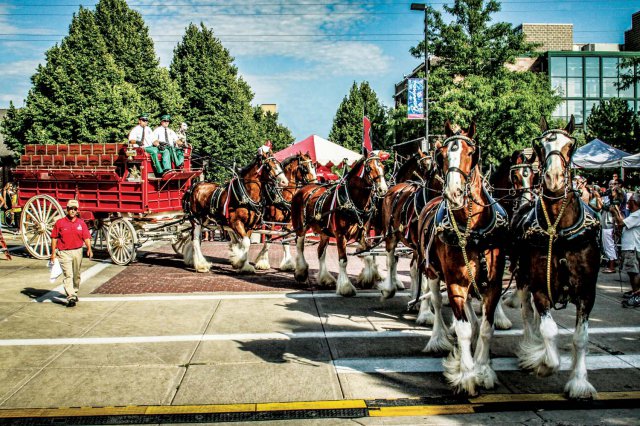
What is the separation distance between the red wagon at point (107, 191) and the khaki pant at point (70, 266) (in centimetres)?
365

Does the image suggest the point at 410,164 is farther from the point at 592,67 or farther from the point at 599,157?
the point at 592,67

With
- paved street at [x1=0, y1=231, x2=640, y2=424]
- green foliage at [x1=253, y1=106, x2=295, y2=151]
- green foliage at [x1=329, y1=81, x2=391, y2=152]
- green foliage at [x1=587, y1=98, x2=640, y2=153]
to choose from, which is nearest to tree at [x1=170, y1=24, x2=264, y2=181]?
green foliage at [x1=329, y1=81, x2=391, y2=152]

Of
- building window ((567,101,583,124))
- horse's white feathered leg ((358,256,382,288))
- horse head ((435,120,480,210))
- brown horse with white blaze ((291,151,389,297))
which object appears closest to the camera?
horse head ((435,120,480,210))

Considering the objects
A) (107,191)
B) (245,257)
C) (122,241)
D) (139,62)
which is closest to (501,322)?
(245,257)

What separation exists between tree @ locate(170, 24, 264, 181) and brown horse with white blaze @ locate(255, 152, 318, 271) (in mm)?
26946

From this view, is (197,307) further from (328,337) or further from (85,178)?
(85,178)

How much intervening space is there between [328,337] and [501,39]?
101 feet

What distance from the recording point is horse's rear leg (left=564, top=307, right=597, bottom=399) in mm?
5559

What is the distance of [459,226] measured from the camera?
5668 millimetres

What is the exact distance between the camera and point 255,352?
7.25 metres

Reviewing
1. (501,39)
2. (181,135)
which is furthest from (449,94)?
(181,135)

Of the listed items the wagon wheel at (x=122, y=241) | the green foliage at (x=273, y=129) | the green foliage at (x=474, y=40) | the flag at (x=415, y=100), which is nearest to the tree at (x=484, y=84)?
the green foliage at (x=474, y=40)

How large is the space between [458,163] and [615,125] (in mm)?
30391

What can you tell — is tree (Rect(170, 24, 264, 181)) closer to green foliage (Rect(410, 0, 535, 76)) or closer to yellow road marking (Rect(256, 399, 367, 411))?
green foliage (Rect(410, 0, 535, 76))
